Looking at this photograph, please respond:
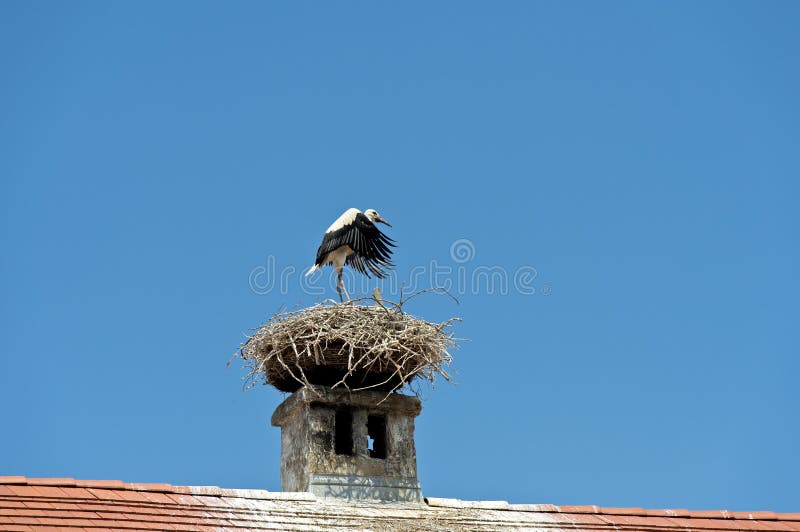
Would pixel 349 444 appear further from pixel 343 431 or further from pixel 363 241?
pixel 363 241

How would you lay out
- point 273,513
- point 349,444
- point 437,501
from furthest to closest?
point 349,444 < point 437,501 < point 273,513

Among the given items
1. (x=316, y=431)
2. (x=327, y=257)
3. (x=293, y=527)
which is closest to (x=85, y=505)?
(x=293, y=527)

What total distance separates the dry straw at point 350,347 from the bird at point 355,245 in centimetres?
123

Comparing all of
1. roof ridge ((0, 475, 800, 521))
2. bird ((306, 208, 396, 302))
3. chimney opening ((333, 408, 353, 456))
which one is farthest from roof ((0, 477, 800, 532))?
bird ((306, 208, 396, 302))

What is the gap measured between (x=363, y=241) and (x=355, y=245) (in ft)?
0.32

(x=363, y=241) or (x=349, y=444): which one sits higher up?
(x=363, y=241)

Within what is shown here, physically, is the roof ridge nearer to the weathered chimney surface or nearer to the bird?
the weathered chimney surface

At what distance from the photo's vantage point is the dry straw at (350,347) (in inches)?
418

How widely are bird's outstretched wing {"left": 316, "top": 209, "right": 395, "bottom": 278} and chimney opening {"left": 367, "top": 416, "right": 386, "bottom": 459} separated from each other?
6.32 feet

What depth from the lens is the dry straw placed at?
10.6m

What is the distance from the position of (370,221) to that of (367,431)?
264 centimetres

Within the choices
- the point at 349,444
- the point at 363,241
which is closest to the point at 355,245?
the point at 363,241

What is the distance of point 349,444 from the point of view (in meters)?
10.7

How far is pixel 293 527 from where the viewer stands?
906cm
